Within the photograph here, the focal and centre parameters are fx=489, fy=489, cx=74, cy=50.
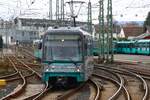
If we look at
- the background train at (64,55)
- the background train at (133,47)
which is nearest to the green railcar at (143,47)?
the background train at (133,47)

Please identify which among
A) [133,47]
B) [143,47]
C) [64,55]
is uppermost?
[64,55]

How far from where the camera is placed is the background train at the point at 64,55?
20.8 metres

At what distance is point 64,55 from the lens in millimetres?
21031

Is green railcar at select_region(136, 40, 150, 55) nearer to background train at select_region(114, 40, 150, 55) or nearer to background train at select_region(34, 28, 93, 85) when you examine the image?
background train at select_region(114, 40, 150, 55)

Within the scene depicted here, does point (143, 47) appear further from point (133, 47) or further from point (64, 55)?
point (64, 55)

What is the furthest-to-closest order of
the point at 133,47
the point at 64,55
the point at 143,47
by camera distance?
the point at 133,47
the point at 143,47
the point at 64,55

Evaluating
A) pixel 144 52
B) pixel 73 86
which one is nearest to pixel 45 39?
pixel 73 86

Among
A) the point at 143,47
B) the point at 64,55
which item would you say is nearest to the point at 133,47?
the point at 143,47

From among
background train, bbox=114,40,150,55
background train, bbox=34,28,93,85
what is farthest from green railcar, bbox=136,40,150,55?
background train, bbox=34,28,93,85

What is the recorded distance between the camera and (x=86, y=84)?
79.0 feet

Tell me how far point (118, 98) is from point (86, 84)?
642 centimetres

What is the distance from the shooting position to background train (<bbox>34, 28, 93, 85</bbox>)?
2084cm

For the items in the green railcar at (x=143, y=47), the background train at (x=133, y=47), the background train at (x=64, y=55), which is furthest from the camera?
the background train at (x=133, y=47)

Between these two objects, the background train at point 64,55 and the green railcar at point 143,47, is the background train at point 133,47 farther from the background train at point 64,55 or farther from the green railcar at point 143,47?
the background train at point 64,55
